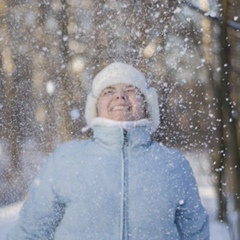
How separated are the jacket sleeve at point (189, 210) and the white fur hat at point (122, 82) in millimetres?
213

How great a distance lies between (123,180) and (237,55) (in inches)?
88.7

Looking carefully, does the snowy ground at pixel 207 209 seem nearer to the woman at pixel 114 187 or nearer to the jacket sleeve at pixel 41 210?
the woman at pixel 114 187

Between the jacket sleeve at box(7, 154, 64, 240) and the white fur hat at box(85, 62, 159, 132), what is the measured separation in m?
0.28

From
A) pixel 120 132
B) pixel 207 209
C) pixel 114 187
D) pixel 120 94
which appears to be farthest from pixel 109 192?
pixel 207 209

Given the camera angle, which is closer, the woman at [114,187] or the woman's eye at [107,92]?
the woman at [114,187]

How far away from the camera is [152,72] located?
19.5 ft

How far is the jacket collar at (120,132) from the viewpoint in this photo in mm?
1469

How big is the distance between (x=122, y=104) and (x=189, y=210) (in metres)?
0.45

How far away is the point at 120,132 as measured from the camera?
1.47 meters

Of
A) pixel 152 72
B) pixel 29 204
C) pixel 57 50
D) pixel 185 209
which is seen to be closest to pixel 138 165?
pixel 185 209

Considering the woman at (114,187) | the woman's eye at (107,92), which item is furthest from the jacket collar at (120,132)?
the woman's eye at (107,92)

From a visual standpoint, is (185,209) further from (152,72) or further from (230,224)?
(152,72)

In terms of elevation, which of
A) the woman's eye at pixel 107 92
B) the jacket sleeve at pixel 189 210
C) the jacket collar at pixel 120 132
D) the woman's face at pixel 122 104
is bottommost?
the jacket sleeve at pixel 189 210

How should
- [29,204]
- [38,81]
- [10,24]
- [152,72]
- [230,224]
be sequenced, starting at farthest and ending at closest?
[38,81], [10,24], [152,72], [230,224], [29,204]
